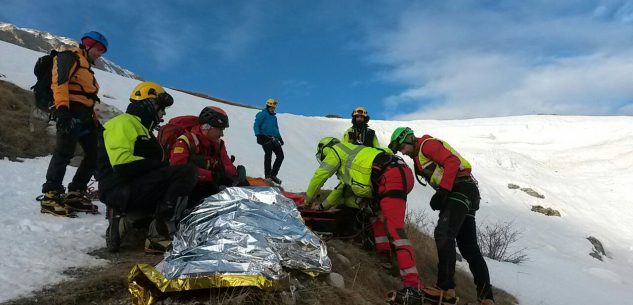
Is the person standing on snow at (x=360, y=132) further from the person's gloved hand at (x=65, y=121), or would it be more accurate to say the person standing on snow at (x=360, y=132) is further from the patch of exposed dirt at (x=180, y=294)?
the person's gloved hand at (x=65, y=121)

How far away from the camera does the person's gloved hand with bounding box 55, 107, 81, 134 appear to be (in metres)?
4.46

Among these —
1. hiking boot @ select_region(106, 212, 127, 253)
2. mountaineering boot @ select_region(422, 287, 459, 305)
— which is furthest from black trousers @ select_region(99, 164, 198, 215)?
mountaineering boot @ select_region(422, 287, 459, 305)

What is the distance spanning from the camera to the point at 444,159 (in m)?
4.75

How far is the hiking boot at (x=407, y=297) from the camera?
12.7ft

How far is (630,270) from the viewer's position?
569 inches

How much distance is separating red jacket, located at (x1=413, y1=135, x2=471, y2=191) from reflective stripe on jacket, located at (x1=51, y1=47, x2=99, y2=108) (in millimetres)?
3514

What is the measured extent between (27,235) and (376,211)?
3362mm

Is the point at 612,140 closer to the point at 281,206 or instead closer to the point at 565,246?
the point at 565,246

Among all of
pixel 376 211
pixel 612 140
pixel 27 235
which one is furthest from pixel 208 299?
pixel 612 140

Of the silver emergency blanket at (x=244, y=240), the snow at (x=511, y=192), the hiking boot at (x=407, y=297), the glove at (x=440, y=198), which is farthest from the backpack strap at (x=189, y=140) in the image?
the glove at (x=440, y=198)

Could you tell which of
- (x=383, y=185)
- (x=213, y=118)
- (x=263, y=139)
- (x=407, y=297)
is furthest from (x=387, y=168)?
(x=263, y=139)

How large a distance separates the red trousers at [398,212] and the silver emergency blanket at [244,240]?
108cm

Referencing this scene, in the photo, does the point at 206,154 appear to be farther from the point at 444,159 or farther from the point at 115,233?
the point at 444,159

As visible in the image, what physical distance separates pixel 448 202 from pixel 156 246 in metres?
2.90
